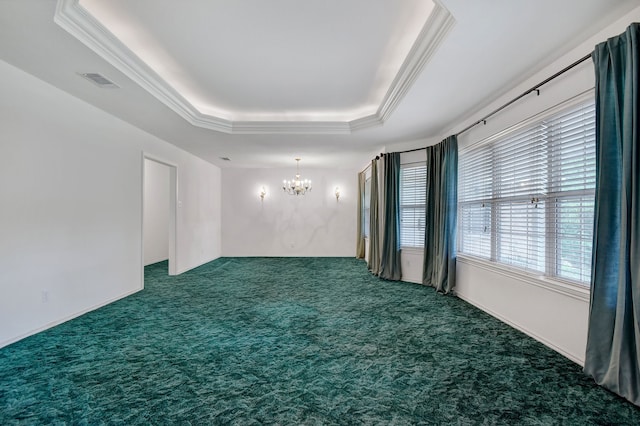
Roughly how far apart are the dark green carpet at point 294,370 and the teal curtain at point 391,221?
1.55 m

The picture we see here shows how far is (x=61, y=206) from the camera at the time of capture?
329cm

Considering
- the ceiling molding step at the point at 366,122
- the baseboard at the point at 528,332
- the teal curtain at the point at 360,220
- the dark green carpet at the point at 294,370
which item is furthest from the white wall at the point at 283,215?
the baseboard at the point at 528,332

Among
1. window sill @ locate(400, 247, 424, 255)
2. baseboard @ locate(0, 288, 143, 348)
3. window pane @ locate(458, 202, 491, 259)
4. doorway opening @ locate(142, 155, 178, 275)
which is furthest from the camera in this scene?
doorway opening @ locate(142, 155, 178, 275)

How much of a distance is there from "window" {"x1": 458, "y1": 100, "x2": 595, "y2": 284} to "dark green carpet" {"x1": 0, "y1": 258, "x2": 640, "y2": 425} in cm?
86

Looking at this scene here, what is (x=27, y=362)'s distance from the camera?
2377mm

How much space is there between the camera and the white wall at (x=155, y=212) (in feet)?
24.1

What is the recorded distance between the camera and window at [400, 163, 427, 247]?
209 inches

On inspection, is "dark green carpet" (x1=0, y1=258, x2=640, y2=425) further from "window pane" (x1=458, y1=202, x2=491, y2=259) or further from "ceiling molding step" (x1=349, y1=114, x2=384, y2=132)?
"ceiling molding step" (x1=349, y1=114, x2=384, y2=132)

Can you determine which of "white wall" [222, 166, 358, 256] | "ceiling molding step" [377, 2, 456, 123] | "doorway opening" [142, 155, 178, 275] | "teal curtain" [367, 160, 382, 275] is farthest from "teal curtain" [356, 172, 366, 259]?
"doorway opening" [142, 155, 178, 275]

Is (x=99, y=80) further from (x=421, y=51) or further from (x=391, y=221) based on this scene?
(x=391, y=221)

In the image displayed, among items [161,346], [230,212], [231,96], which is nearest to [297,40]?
[231,96]

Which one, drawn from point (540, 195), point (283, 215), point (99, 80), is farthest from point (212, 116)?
point (540, 195)

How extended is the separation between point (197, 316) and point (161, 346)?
2.66 feet

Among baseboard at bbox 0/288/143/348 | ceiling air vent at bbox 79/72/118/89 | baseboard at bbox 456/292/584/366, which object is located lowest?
baseboard at bbox 0/288/143/348
